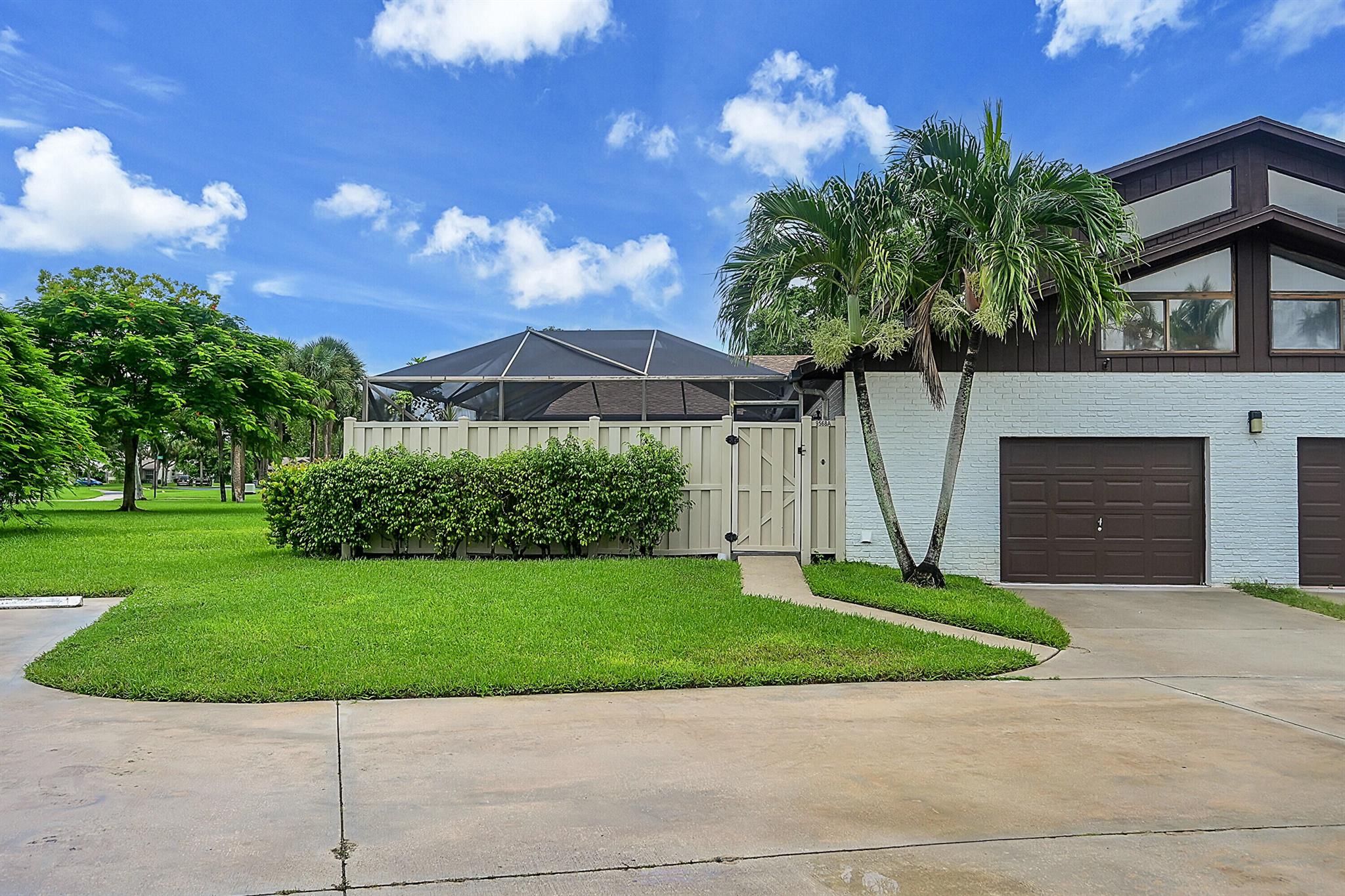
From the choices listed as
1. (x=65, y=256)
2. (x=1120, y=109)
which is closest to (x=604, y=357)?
(x=1120, y=109)

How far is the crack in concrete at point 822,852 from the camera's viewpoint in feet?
9.46

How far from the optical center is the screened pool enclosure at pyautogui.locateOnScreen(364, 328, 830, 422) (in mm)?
12750

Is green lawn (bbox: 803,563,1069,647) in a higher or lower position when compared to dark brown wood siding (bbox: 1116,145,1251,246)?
lower

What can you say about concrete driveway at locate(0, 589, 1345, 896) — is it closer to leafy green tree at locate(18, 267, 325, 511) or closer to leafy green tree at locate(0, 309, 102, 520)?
leafy green tree at locate(0, 309, 102, 520)

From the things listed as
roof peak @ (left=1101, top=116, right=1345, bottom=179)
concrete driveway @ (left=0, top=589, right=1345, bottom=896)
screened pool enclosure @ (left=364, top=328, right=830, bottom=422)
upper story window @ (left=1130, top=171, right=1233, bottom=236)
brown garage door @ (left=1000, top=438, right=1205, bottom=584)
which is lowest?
concrete driveway @ (left=0, top=589, right=1345, bottom=896)

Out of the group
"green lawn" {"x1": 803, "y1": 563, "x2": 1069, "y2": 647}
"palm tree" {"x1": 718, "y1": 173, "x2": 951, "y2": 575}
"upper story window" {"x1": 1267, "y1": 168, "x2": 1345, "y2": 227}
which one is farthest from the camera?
"upper story window" {"x1": 1267, "y1": 168, "x2": 1345, "y2": 227}

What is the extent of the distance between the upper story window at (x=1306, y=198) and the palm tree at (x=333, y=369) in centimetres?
3856

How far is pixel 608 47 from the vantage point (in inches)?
715

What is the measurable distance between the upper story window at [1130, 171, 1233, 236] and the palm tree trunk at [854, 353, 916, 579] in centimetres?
571

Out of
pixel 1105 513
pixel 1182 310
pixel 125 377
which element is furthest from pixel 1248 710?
pixel 125 377

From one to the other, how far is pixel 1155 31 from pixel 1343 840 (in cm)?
1755

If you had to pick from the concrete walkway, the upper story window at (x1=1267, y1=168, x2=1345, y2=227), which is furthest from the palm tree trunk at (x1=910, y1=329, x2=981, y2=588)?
the upper story window at (x1=1267, y1=168, x2=1345, y2=227)

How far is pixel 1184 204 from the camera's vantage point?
1291cm

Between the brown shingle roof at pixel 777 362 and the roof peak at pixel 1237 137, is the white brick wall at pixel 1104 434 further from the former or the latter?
the brown shingle roof at pixel 777 362
